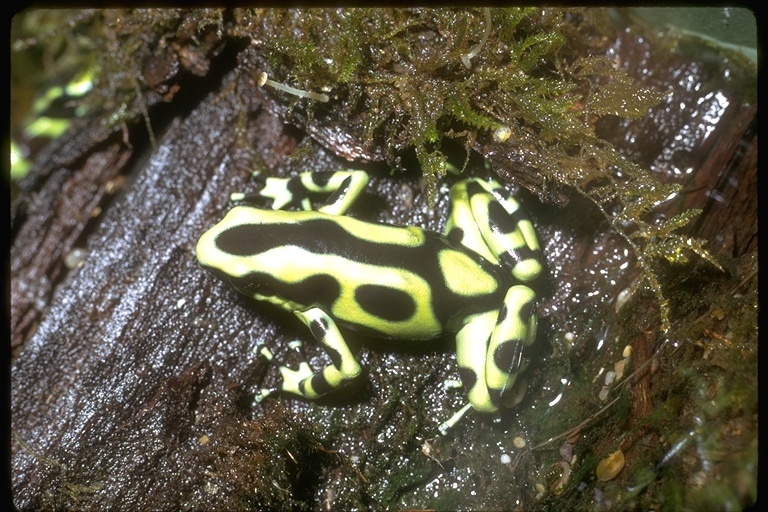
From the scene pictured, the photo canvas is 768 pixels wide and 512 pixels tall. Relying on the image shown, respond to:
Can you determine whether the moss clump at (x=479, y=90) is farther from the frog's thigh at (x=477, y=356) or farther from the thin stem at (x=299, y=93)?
the frog's thigh at (x=477, y=356)

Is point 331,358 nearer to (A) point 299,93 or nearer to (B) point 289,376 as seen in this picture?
(B) point 289,376

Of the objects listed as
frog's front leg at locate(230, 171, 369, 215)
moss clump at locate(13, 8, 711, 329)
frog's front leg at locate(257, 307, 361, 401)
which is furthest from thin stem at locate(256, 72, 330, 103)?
frog's front leg at locate(257, 307, 361, 401)

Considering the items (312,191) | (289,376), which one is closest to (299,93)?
(312,191)

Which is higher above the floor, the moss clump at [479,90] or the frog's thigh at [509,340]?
the moss clump at [479,90]

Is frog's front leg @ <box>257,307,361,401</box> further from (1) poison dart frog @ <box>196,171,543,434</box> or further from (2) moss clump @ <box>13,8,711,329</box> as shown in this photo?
(2) moss clump @ <box>13,8,711,329</box>

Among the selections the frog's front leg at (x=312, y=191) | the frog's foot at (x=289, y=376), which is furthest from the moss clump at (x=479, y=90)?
the frog's foot at (x=289, y=376)

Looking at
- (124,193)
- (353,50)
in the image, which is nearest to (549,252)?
(353,50)

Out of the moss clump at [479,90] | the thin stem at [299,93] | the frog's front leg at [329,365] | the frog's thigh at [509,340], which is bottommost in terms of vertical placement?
the frog's front leg at [329,365]

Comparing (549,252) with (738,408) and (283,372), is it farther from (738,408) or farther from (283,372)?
(283,372)

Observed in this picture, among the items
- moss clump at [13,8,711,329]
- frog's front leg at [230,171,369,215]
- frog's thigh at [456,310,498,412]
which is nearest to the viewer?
moss clump at [13,8,711,329]
